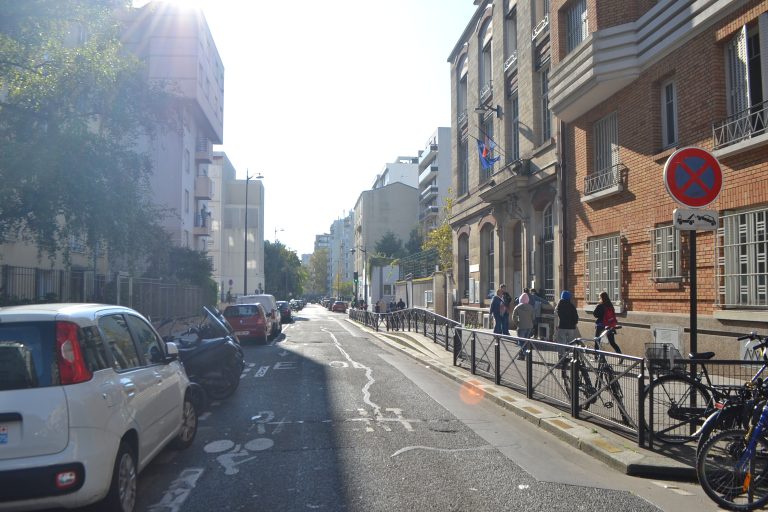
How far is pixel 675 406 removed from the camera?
6.55 meters

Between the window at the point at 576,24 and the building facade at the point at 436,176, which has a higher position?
the building facade at the point at 436,176

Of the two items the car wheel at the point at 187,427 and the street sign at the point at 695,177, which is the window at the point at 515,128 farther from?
the car wheel at the point at 187,427

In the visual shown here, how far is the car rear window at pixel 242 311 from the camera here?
2303cm

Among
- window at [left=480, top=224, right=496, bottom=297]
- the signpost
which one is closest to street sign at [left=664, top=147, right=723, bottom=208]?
the signpost

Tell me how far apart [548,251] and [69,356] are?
17822 mm

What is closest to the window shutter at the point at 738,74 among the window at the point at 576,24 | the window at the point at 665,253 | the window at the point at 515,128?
the window at the point at 665,253

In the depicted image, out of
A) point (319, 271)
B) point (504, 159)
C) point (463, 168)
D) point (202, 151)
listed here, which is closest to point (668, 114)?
point (504, 159)

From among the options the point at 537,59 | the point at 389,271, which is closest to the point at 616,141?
the point at 537,59

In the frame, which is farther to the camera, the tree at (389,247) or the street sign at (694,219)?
the tree at (389,247)

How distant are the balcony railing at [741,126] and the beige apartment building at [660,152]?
27mm

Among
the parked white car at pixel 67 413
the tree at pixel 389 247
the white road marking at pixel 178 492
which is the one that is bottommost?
the white road marking at pixel 178 492

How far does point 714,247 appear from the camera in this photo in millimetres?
11406

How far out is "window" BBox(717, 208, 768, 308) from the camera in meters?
10.4

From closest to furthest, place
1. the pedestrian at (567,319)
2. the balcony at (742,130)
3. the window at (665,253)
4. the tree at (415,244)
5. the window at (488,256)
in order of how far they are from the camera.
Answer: the balcony at (742,130)
the window at (665,253)
the pedestrian at (567,319)
the window at (488,256)
the tree at (415,244)
